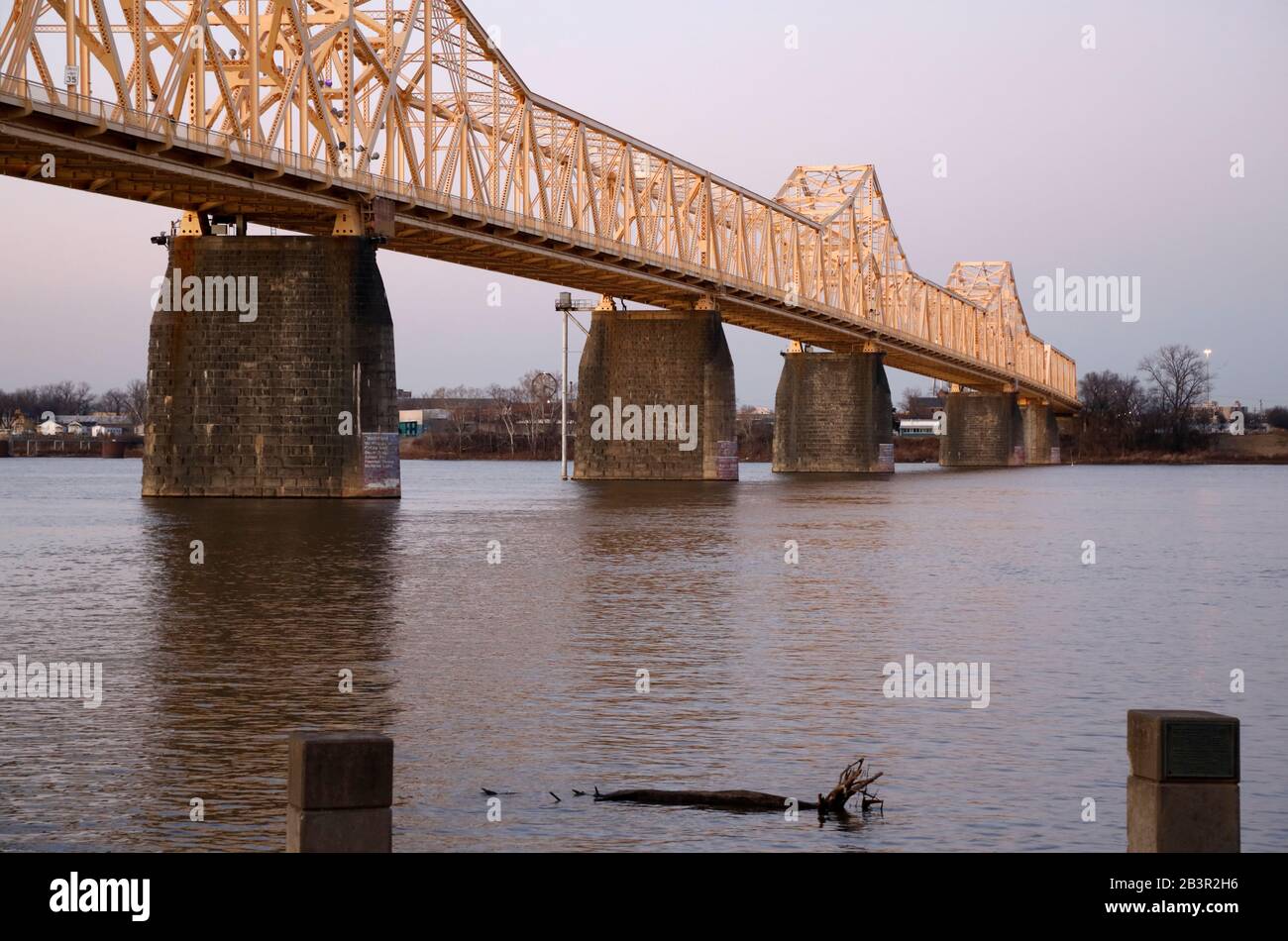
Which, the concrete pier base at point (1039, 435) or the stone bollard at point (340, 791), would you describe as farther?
the concrete pier base at point (1039, 435)

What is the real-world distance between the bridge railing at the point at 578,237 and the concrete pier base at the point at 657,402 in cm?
353

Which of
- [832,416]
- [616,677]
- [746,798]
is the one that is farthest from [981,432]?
[746,798]

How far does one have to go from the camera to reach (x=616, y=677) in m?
18.1

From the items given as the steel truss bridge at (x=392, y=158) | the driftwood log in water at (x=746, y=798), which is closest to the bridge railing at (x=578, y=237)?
the steel truss bridge at (x=392, y=158)

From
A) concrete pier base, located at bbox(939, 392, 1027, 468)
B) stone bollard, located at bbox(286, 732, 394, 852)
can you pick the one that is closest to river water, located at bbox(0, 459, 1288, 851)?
stone bollard, located at bbox(286, 732, 394, 852)

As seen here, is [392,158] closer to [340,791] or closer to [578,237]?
[578,237]

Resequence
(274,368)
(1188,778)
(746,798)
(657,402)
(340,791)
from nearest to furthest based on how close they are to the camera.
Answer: (340,791)
(1188,778)
(746,798)
(274,368)
(657,402)

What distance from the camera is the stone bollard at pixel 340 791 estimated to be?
755 centimetres

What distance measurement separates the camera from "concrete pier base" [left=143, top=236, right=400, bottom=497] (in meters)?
52.6

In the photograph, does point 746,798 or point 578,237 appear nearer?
point 746,798

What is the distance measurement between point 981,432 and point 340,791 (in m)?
159

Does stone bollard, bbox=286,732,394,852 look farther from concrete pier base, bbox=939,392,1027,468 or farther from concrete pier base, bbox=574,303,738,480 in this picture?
concrete pier base, bbox=939,392,1027,468

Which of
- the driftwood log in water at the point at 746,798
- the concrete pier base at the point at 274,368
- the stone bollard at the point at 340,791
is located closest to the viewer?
the stone bollard at the point at 340,791

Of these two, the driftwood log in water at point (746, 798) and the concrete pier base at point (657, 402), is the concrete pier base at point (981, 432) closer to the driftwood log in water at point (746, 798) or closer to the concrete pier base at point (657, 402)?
the concrete pier base at point (657, 402)
